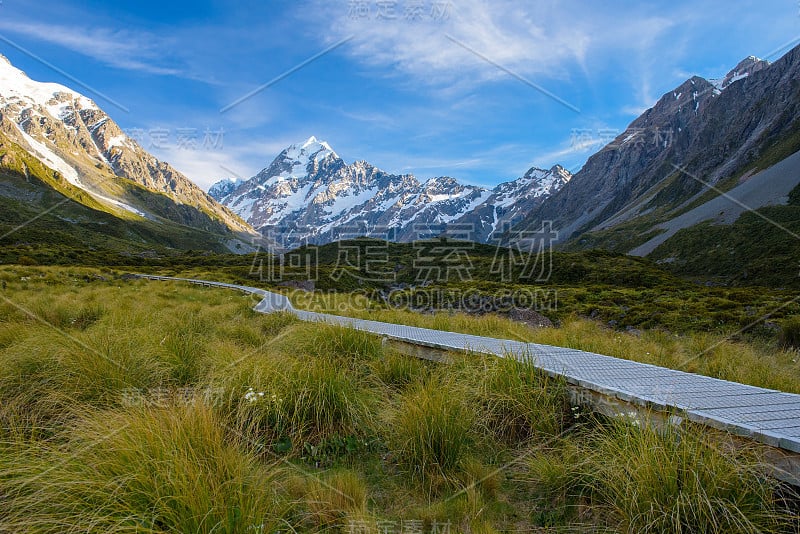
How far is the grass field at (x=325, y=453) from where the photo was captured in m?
2.39

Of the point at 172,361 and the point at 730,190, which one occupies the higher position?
the point at 730,190

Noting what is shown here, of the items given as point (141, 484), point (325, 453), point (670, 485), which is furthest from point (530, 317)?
point (141, 484)

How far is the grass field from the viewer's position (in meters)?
2.39

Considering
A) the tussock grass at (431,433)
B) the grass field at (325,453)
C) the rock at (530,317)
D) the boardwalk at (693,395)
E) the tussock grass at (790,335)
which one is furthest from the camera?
the rock at (530,317)

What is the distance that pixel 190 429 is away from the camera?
287 centimetres

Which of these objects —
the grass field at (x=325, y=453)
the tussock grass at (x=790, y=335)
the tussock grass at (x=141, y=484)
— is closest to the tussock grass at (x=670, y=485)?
the grass field at (x=325, y=453)

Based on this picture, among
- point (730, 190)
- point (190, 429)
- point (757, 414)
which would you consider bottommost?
point (190, 429)

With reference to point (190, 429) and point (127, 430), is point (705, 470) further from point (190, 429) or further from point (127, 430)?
point (127, 430)

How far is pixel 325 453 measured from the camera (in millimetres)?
3838

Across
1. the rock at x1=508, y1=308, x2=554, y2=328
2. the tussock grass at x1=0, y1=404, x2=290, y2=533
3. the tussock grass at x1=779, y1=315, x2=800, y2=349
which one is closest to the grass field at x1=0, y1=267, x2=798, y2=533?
the tussock grass at x1=0, y1=404, x2=290, y2=533

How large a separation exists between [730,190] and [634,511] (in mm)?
140343

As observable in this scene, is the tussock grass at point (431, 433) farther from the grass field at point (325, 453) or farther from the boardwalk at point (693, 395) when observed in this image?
the boardwalk at point (693, 395)

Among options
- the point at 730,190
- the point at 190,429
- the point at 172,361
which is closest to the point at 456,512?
the point at 190,429

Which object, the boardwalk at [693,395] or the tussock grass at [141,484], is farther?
the boardwalk at [693,395]
